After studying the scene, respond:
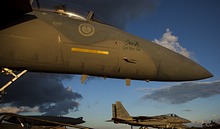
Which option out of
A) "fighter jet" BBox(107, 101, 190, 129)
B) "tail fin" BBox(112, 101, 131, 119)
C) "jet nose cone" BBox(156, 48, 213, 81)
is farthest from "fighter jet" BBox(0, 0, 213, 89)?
"tail fin" BBox(112, 101, 131, 119)

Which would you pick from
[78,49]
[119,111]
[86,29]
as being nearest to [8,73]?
[78,49]

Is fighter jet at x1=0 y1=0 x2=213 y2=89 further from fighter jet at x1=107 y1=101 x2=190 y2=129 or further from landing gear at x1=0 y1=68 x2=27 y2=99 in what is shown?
fighter jet at x1=107 y1=101 x2=190 y2=129

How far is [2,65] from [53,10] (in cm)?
252

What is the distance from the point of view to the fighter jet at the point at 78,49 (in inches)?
249

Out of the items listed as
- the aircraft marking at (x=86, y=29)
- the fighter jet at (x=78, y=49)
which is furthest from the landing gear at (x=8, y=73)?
the aircraft marking at (x=86, y=29)

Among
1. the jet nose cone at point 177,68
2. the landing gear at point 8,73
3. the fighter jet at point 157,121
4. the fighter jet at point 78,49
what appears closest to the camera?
the landing gear at point 8,73

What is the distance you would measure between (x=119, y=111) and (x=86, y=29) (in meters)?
40.5

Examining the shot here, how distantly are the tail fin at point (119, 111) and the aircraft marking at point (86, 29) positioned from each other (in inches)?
1525

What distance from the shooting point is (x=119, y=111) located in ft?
151

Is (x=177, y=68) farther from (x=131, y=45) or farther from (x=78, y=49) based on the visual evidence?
(x=78, y=49)

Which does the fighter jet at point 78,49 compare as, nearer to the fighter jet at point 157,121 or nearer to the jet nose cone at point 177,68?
the jet nose cone at point 177,68

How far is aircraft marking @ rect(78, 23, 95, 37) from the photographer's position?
23.2 ft

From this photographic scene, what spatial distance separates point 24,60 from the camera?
6.36m

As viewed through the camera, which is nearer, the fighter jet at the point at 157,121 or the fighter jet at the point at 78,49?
the fighter jet at the point at 78,49
